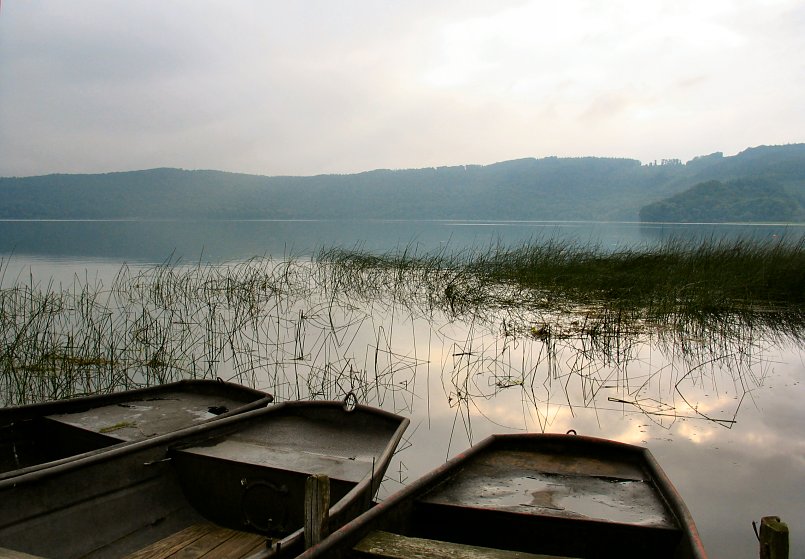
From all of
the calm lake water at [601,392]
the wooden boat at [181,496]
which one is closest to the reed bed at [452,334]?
the calm lake water at [601,392]

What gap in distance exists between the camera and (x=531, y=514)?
3.00 metres

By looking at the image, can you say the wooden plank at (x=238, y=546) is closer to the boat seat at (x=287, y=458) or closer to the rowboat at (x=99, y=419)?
the boat seat at (x=287, y=458)

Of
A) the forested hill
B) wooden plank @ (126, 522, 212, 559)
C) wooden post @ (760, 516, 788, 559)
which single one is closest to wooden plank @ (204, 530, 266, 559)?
wooden plank @ (126, 522, 212, 559)

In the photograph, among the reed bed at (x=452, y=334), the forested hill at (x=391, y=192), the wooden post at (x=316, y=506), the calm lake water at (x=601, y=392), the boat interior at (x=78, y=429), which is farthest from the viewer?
the forested hill at (x=391, y=192)

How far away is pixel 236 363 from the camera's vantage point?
827 cm

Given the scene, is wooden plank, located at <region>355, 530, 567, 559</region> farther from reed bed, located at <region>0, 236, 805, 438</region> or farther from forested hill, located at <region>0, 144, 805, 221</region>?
forested hill, located at <region>0, 144, 805, 221</region>

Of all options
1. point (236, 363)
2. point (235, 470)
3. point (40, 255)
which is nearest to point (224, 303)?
point (236, 363)

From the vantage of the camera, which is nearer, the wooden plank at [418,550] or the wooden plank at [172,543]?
→ the wooden plank at [418,550]

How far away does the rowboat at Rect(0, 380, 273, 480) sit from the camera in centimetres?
412

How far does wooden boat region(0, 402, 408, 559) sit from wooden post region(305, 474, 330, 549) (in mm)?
256

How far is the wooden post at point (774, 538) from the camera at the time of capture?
1.85m

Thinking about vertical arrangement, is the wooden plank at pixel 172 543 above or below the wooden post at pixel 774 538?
below

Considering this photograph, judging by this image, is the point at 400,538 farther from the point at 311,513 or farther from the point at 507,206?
the point at 507,206

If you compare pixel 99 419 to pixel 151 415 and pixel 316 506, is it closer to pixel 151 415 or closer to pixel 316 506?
pixel 151 415
